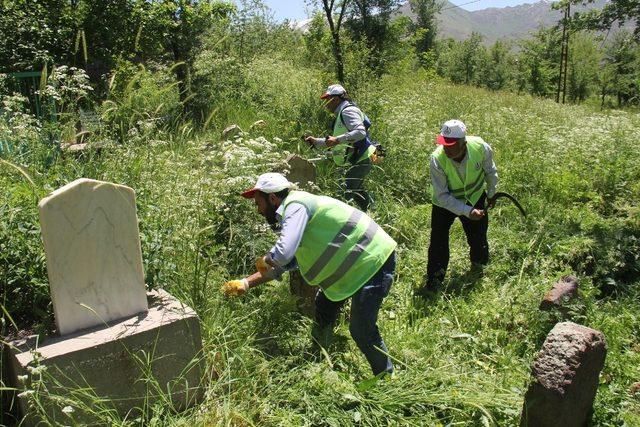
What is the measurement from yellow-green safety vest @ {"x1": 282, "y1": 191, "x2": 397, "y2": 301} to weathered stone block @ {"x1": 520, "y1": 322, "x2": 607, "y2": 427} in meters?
1.10

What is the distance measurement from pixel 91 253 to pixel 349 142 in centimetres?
378

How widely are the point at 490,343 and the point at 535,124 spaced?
7297 millimetres

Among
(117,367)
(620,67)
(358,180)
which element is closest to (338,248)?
(117,367)

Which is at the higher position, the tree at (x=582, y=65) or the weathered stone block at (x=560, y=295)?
the tree at (x=582, y=65)

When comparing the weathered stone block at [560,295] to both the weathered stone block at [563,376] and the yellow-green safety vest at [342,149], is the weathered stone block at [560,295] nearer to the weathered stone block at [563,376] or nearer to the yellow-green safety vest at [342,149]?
the weathered stone block at [563,376]

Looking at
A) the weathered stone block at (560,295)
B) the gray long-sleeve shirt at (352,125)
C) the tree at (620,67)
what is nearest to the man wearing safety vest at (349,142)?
the gray long-sleeve shirt at (352,125)

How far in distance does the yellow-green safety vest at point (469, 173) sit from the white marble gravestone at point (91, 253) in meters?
2.98

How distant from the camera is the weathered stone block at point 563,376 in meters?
2.64

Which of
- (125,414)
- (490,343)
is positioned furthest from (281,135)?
(125,414)

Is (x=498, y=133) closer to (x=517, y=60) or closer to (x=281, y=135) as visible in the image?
(x=281, y=135)

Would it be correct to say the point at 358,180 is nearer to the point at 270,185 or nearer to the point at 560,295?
the point at 560,295

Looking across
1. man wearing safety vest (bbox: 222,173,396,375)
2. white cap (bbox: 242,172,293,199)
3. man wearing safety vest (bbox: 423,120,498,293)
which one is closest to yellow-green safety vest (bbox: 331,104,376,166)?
man wearing safety vest (bbox: 423,120,498,293)

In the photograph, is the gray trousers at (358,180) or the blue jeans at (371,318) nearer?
the blue jeans at (371,318)

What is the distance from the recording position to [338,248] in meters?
3.24
